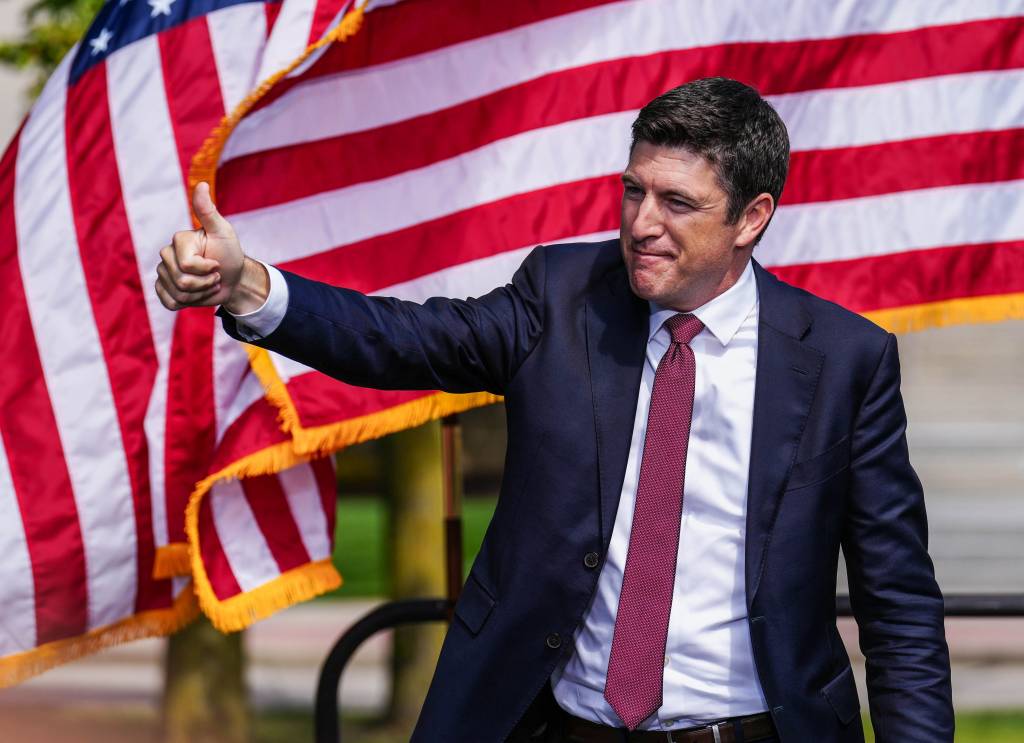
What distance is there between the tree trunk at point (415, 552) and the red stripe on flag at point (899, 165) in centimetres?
296

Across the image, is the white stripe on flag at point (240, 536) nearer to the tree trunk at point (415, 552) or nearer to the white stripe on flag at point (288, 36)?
the white stripe on flag at point (288, 36)

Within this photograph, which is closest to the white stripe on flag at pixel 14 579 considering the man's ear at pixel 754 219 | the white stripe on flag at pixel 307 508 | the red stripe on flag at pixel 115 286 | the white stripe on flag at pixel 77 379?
the white stripe on flag at pixel 77 379

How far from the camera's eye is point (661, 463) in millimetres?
2475

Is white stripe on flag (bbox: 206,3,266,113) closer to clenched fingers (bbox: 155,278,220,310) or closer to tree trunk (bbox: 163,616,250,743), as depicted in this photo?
clenched fingers (bbox: 155,278,220,310)

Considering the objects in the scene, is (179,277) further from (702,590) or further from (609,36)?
(609,36)

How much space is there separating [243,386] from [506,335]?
3.69ft

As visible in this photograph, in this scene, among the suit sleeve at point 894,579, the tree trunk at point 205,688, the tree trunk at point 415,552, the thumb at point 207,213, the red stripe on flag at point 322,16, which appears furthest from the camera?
the tree trunk at point 415,552

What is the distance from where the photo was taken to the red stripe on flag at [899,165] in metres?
3.54

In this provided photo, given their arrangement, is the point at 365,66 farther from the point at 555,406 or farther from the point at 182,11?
the point at 555,406

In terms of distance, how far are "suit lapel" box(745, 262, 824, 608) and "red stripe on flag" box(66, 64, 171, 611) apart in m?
1.62

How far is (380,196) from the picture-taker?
350 centimetres

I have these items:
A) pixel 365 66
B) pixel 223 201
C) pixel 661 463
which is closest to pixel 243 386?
pixel 223 201

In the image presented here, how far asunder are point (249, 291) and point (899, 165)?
1.93 meters

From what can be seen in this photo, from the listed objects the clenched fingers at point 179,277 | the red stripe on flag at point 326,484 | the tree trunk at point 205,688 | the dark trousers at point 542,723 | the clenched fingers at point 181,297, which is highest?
the clenched fingers at point 179,277
